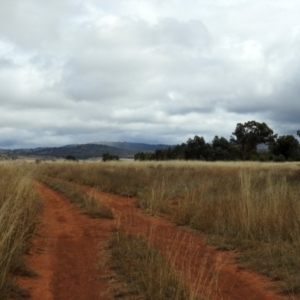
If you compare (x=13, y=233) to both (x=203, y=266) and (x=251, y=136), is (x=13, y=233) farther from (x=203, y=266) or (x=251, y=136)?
(x=251, y=136)

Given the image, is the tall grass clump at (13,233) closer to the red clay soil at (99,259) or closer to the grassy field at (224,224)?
the grassy field at (224,224)

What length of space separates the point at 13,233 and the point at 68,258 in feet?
3.21

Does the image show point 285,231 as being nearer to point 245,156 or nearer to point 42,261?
point 42,261

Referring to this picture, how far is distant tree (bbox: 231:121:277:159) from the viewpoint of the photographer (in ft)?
231

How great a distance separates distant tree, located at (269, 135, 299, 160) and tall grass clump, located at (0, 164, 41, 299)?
193 feet

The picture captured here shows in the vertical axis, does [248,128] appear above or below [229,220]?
above

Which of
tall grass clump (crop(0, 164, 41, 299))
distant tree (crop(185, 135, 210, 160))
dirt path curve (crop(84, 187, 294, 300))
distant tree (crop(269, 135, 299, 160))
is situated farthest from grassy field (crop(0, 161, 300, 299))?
distant tree (crop(185, 135, 210, 160))

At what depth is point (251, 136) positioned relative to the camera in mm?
71750

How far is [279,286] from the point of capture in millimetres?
5863

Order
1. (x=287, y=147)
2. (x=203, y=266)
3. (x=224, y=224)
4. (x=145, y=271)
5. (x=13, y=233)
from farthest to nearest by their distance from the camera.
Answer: (x=287, y=147) < (x=224, y=224) < (x=13, y=233) < (x=203, y=266) < (x=145, y=271)

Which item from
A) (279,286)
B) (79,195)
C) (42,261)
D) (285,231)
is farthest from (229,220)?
(79,195)

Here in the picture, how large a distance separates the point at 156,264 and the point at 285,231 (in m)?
3.45

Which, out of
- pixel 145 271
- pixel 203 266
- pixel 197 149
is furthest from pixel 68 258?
pixel 197 149

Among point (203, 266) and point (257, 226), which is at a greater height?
point (257, 226)
